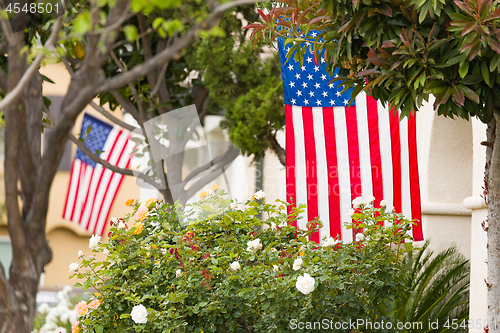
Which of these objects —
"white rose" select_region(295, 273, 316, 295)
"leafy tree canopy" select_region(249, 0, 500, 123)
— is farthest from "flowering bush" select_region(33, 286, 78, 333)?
"leafy tree canopy" select_region(249, 0, 500, 123)

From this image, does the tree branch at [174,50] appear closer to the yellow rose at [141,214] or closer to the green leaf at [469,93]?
the green leaf at [469,93]

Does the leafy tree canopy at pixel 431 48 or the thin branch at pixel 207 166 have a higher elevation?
the thin branch at pixel 207 166

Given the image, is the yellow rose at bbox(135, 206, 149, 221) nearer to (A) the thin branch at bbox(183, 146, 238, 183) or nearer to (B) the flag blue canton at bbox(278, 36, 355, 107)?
(A) the thin branch at bbox(183, 146, 238, 183)

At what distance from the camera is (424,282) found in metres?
5.34

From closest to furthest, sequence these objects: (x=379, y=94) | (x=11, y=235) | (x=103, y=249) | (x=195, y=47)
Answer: (x=11, y=235)
(x=379, y=94)
(x=103, y=249)
(x=195, y=47)

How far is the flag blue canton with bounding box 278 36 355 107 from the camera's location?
18.9 feet

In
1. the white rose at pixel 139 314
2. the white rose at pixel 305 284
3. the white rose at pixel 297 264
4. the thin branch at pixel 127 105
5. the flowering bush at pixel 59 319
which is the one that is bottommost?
the flowering bush at pixel 59 319

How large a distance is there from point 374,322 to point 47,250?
283cm

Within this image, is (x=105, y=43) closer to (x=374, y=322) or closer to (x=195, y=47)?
(x=374, y=322)

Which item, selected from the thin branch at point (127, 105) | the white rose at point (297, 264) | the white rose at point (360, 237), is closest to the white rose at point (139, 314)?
the white rose at point (297, 264)

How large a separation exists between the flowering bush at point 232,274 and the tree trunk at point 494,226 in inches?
37.9

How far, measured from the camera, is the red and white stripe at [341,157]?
19.0ft

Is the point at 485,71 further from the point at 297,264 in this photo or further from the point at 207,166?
the point at 207,166

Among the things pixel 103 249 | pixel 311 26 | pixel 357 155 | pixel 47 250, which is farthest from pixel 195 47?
pixel 47 250
